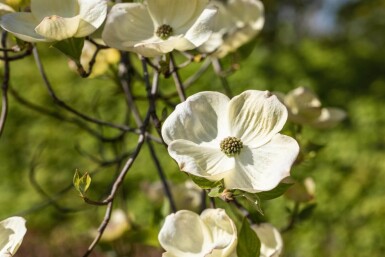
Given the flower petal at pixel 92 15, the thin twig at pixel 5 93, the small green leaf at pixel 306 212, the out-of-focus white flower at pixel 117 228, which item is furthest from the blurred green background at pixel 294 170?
the flower petal at pixel 92 15

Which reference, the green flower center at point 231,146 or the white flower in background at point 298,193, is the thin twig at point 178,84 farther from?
the white flower in background at point 298,193

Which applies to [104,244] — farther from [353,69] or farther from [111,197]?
[353,69]

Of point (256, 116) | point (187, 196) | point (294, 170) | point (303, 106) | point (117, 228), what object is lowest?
point (294, 170)

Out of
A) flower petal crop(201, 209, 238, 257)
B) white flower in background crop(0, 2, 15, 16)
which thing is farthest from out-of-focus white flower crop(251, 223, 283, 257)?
white flower in background crop(0, 2, 15, 16)

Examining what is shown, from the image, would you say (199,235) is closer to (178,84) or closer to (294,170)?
(178,84)

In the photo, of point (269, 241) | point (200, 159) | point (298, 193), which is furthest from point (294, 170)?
point (200, 159)
